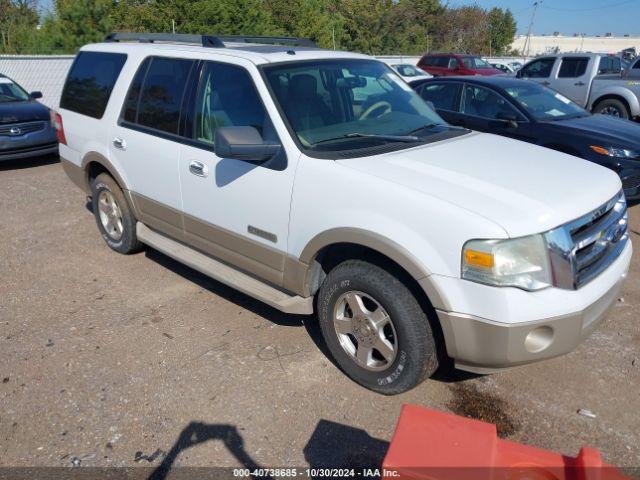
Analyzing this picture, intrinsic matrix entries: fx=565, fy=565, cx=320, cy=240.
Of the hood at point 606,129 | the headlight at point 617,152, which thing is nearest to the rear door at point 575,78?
the hood at point 606,129

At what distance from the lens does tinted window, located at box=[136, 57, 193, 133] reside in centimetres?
436

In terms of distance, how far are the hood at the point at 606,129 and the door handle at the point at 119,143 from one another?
506 cm

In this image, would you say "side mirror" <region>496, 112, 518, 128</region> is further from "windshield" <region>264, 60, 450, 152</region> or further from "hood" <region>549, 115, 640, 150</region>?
"windshield" <region>264, 60, 450, 152</region>

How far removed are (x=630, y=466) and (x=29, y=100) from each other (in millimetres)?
10938

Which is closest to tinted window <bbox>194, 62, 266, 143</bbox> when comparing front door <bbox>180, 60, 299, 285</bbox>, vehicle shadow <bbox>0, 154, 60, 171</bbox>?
front door <bbox>180, 60, 299, 285</bbox>

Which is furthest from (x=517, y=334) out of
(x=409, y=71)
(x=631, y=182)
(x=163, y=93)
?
(x=409, y=71)

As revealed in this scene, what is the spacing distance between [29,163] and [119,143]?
254 inches

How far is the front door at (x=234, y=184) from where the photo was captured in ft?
12.0

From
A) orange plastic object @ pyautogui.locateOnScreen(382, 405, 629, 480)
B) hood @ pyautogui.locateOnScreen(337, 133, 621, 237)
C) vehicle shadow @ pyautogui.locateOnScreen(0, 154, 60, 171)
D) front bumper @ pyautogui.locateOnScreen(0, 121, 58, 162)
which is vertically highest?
hood @ pyautogui.locateOnScreen(337, 133, 621, 237)

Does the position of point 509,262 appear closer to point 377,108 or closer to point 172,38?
point 377,108

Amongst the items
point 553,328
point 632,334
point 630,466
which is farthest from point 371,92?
point 630,466

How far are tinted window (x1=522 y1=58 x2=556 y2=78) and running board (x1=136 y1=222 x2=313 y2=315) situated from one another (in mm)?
12282

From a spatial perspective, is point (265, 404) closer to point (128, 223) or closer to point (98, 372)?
point (98, 372)

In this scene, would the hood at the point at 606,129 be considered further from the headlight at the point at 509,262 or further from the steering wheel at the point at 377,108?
the headlight at the point at 509,262
